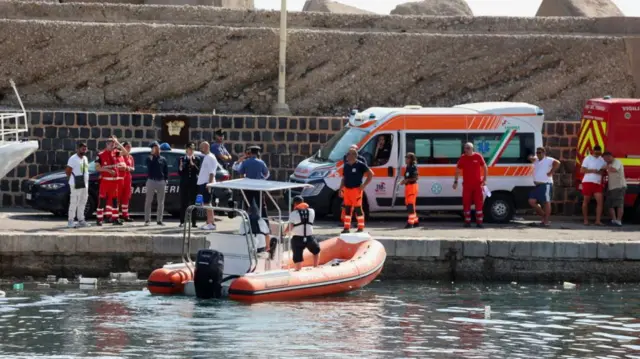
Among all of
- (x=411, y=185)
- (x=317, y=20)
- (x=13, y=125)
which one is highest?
(x=317, y=20)

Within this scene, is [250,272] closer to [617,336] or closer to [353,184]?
[353,184]

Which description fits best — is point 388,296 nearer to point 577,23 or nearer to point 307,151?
point 307,151

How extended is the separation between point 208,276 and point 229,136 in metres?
9.78

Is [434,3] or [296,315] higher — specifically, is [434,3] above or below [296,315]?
above

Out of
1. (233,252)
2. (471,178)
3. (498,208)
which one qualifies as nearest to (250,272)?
(233,252)

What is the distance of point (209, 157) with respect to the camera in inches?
1047

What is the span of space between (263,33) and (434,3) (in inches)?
435

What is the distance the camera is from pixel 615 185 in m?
28.6

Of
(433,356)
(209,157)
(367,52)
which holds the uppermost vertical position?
(367,52)

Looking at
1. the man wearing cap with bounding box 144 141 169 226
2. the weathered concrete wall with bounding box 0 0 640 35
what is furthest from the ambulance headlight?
the weathered concrete wall with bounding box 0 0 640 35

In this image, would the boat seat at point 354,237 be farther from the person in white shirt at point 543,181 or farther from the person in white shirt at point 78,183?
the person in white shirt at point 543,181

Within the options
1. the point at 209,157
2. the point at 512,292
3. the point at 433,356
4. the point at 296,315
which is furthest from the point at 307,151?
the point at 433,356

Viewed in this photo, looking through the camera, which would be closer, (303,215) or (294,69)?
(303,215)

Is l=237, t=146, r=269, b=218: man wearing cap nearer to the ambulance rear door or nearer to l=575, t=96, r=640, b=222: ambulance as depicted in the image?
the ambulance rear door
